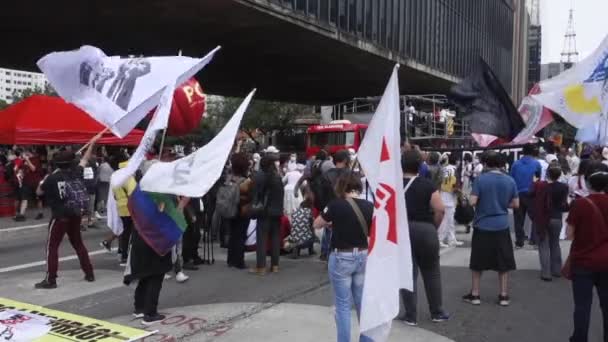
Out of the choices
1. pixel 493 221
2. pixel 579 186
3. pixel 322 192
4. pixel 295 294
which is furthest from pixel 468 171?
pixel 295 294

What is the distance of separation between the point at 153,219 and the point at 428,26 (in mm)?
31837

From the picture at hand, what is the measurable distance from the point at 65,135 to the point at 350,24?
47.3 feet

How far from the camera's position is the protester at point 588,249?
4.97 m

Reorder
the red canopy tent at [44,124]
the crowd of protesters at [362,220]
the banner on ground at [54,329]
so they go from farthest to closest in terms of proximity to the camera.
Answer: the red canopy tent at [44,124]
the crowd of protesters at [362,220]
the banner on ground at [54,329]

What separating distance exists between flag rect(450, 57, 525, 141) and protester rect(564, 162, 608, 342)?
9.32ft

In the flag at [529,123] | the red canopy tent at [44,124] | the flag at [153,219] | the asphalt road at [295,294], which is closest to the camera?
the flag at [153,219]

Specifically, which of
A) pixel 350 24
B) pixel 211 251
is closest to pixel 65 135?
pixel 211 251

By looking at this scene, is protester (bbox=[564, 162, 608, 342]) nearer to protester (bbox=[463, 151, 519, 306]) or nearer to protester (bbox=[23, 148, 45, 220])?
protester (bbox=[463, 151, 519, 306])

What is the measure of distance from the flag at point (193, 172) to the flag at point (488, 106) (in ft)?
13.9

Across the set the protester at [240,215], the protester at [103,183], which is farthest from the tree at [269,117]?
the protester at [240,215]

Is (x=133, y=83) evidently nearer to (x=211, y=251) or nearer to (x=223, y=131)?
(x=223, y=131)

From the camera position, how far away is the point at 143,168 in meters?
7.70

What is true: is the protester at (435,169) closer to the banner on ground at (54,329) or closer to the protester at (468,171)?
the protester at (468,171)

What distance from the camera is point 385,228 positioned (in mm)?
4188
